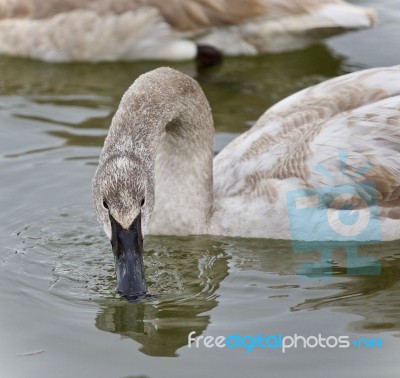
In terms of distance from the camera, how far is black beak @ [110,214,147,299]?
7.17 metres

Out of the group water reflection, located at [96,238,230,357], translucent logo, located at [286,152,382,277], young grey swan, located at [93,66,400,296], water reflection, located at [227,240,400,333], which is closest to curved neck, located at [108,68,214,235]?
young grey swan, located at [93,66,400,296]

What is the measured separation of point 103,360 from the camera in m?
6.88

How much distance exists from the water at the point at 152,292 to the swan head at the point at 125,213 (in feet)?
0.91

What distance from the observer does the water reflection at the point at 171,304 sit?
7.20m

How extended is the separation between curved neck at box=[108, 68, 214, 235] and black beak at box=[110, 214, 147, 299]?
4.10 ft

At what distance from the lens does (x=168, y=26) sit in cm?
1206

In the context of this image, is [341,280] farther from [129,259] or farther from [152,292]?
[129,259]

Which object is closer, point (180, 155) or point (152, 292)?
point (152, 292)

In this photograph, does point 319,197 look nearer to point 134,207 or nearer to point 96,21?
point 134,207

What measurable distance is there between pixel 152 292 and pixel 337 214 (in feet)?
5.05

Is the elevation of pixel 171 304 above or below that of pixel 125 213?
below

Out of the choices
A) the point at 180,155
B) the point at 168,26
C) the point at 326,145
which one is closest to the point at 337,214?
the point at 326,145

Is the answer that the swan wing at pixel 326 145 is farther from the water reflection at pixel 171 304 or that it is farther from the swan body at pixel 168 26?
the swan body at pixel 168 26

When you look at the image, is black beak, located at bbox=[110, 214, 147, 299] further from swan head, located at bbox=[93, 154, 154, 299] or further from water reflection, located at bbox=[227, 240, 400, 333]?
water reflection, located at bbox=[227, 240, 400, 333]
